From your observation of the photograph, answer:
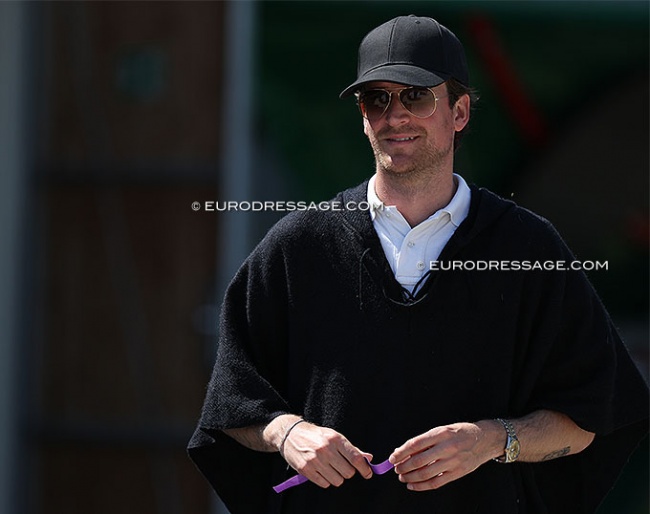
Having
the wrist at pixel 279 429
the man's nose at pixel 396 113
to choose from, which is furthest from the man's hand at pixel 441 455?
the man's nose at pixel 396 113

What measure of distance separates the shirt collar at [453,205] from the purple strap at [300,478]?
0.50 m

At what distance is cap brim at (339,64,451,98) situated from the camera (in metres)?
2.26

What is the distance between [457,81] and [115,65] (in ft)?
9.87

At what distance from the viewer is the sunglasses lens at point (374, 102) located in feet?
7.66

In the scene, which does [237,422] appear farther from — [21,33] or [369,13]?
[21,33]

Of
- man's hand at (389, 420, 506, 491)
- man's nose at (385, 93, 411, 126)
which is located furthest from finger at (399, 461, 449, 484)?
man's nose at (385, 93, 411, 126)

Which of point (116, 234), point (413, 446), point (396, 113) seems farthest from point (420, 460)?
point (116, 234)

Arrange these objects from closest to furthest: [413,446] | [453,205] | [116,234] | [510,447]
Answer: [413,446]
[510,447]
[453,205]
[116,234]

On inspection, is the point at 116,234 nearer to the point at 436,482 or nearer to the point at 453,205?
the point at 453,205

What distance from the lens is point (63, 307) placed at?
5.14m

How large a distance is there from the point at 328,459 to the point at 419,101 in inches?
28.1

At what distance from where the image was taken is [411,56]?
2314 millimetres

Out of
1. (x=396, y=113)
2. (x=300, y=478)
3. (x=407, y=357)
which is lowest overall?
(x=300, y=478)

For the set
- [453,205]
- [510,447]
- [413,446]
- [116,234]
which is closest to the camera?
[413,446]
